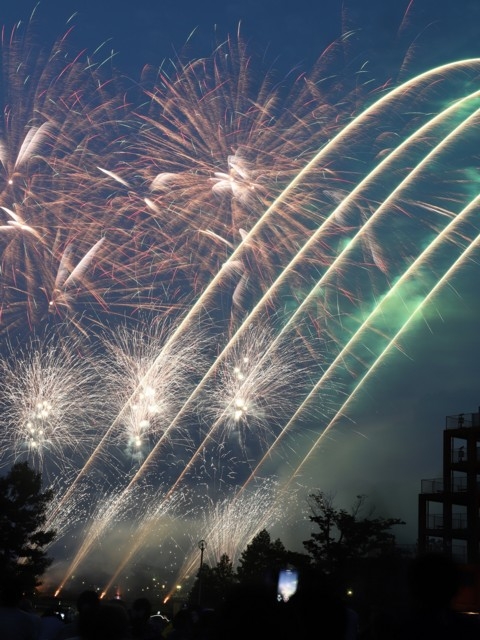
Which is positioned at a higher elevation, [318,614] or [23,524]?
[23,524]

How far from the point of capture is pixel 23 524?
172 ft

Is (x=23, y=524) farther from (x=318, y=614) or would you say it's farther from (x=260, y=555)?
(x=318, y=614)

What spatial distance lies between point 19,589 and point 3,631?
1.54 ft

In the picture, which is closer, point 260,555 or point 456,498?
point 456,498

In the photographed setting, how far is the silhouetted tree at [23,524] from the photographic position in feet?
169

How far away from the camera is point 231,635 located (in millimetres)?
3453

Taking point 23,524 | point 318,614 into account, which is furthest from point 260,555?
point 318,614

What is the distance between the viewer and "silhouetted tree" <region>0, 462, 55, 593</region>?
51531 millimetres

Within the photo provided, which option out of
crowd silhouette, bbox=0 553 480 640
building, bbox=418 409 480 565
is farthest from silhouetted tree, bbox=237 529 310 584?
crowd silhouette, bbox=0 553 480 640

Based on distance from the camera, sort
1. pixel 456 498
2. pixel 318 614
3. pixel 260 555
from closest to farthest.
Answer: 1. pixel 318 614
2. pixel 456 498
3. pixel 260 555

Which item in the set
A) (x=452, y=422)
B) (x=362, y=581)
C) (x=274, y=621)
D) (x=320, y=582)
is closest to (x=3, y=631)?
(x=320, y=582)

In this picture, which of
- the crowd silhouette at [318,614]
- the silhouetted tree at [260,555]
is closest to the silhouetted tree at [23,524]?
the silhouetted tree at [260,555]

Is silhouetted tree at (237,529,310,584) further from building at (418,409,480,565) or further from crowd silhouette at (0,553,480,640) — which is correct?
crowd silhouette at (0,553,480,640)

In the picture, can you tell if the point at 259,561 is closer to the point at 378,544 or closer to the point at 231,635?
the point at 378,544
